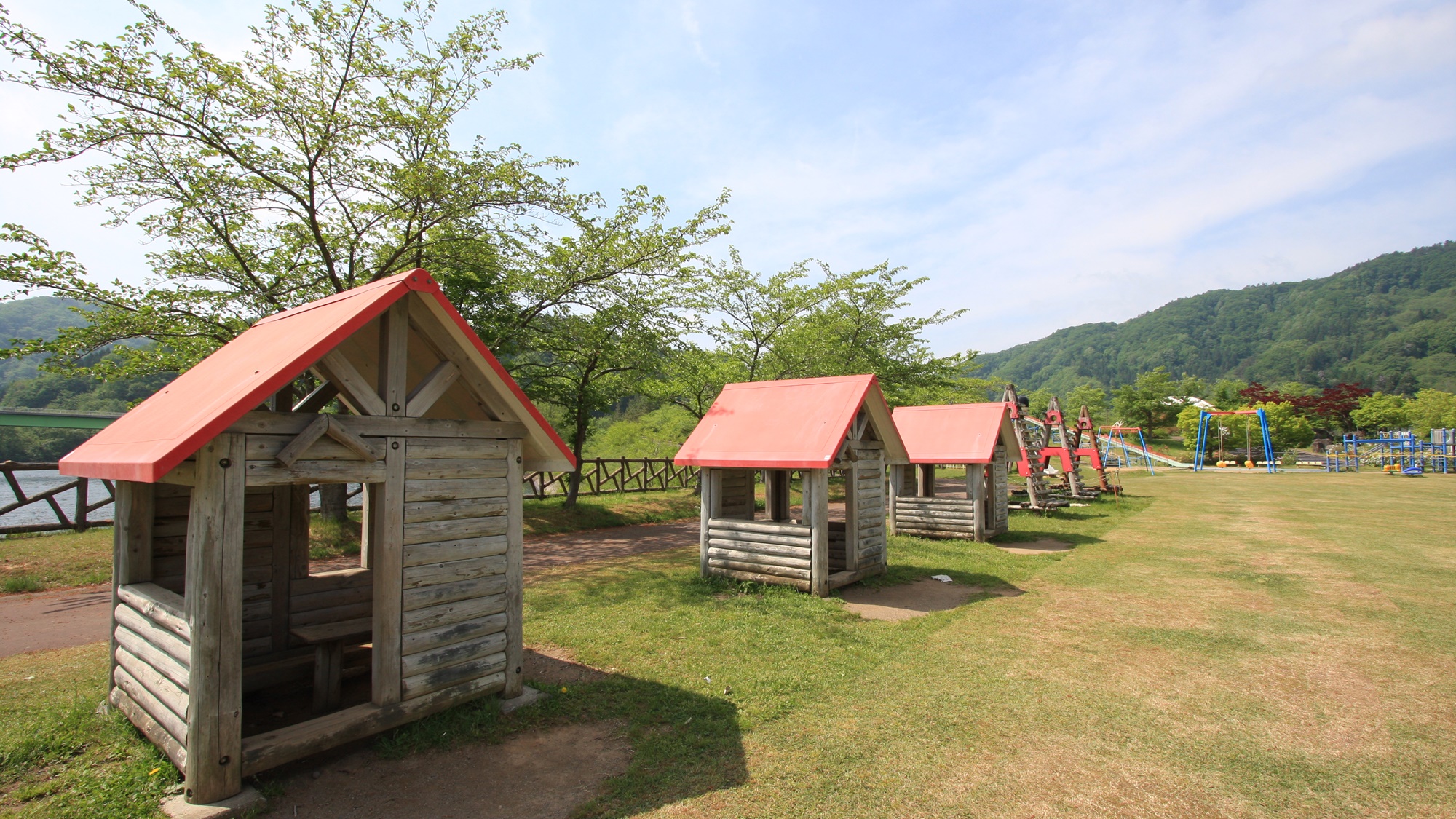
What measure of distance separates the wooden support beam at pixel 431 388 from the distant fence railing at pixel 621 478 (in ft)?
59.7

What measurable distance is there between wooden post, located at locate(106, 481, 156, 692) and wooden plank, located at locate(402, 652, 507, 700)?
9.38ft

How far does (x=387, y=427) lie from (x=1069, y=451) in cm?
2690

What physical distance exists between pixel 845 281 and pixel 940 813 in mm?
26577

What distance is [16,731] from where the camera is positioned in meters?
5.35

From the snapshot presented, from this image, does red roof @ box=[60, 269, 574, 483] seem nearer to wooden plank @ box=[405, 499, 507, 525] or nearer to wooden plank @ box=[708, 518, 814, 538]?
wooden plank @ box=[405, 499, 507, 525]

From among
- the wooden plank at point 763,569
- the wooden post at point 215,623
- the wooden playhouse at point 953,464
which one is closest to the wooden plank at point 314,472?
the wooden post at point 215,623

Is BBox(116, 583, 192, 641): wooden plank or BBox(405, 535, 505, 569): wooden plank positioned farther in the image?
BBox(405, 535, 505, 569): wooden plank

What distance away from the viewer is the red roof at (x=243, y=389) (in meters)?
4.26

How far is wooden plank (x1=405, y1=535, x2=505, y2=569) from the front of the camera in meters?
5.60

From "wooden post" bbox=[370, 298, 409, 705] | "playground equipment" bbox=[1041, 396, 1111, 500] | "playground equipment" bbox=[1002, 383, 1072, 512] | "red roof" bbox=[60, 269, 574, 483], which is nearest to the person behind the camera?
"red roof" bbox=[60, 269, 574, 483]

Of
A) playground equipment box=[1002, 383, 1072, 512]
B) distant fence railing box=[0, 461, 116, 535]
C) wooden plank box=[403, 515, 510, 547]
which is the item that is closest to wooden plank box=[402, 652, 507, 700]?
wooden plank box=[403, 515, 510, 547]

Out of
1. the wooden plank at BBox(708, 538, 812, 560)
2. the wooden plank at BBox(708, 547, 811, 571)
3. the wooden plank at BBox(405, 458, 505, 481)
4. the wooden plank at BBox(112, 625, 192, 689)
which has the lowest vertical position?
the wooden plank at BBox(708, 547, 811, 571)

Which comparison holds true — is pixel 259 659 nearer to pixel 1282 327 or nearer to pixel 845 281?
pixel 845 281

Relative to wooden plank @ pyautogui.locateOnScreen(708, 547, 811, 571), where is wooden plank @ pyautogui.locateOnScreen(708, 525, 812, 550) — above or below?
above
